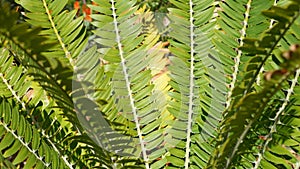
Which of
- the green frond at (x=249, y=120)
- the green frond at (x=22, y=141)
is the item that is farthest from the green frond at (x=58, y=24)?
the green frond at (x=249, y=120)

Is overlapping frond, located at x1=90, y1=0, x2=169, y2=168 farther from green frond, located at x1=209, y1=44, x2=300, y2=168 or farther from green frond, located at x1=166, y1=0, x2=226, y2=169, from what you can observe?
green frond, located at x1=209, y1=44, x2=300, y2=168

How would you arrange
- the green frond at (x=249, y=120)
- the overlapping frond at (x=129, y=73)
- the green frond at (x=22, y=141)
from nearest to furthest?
the green frond at (x=249, y=120) < the green frond at (x=22, y=141) < the overlapping frond at (x=129, y=73)

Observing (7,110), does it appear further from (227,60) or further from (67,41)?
(227,60)

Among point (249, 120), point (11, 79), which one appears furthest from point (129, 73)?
point (249, 120)

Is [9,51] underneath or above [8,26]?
above

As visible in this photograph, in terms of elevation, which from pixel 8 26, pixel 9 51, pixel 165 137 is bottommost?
pixel 8 26

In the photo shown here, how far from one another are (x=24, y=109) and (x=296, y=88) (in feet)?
1.54

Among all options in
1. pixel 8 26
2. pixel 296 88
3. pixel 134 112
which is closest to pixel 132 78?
pixel 134 112

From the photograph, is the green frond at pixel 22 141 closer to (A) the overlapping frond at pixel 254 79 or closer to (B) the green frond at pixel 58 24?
(B) the green frond at pixel 58 24

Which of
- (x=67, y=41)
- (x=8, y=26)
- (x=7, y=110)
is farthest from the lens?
(x=67, y=41)

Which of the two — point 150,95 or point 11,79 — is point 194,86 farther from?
point 11,79

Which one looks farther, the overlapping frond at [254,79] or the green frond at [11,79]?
the green frond at [11,79]

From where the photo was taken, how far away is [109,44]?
921 millimetres

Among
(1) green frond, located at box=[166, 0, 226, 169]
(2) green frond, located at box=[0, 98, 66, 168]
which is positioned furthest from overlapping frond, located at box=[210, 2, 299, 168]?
(2) green frond, located at box=[0, 98, 66, 168]
